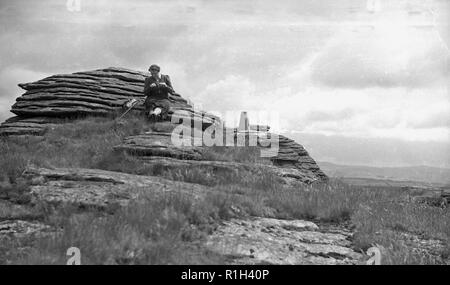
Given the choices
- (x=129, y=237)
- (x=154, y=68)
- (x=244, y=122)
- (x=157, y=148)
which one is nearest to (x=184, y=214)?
(x=129, y=237)

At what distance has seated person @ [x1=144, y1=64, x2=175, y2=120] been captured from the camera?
2103 cm

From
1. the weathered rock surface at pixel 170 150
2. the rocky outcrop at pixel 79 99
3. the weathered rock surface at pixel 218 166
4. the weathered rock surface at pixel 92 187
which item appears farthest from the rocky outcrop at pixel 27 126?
the weathered rock surface at pixel 92 187

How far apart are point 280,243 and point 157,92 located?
15.1 meters

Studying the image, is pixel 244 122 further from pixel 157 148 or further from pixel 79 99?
pixel 79 99

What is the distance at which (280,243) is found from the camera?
27.3 ft

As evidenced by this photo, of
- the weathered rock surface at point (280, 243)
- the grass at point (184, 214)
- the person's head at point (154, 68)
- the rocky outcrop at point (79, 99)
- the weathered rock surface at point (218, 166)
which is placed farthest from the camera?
the rocky outcrop at point (79, 99)

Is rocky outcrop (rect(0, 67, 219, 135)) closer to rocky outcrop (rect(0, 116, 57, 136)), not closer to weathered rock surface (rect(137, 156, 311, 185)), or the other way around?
rocky outcrop (rect(0, 116, 57, 136))

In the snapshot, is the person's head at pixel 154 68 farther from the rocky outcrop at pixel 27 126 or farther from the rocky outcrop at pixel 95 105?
the rocky outcrop at pixel 27 126

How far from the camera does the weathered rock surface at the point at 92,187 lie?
907 centimetres

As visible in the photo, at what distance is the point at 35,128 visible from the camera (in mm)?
22250
